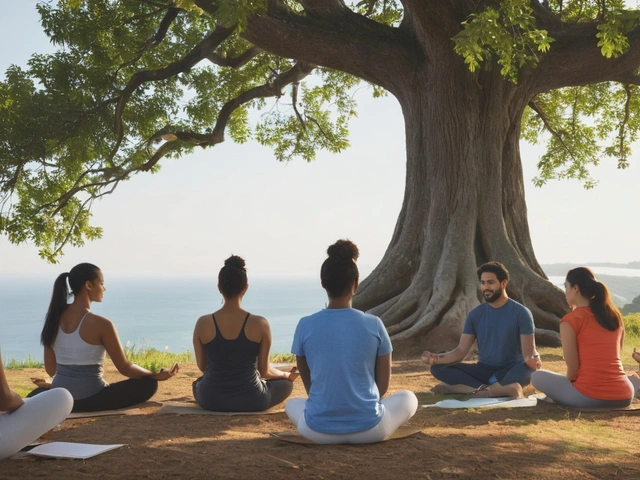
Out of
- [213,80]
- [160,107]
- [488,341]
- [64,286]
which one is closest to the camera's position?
[64,286]

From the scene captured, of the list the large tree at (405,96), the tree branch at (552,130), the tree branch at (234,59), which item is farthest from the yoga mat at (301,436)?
the tree branch at (552,130)

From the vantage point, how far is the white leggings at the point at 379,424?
5.31m

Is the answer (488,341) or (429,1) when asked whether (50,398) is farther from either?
(429,1)

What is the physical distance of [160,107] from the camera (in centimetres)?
1719

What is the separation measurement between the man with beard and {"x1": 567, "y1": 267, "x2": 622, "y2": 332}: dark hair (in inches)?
43.4

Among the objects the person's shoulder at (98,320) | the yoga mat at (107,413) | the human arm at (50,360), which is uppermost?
the person's shoulder at (98,320)

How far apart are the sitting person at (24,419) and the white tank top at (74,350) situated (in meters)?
1.65

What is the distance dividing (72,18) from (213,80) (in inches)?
179

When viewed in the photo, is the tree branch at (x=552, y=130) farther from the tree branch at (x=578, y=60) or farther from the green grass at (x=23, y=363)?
the green grass at (x=23, y=363)

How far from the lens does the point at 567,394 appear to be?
6965 millimetres

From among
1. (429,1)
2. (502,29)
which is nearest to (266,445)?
(502,29)

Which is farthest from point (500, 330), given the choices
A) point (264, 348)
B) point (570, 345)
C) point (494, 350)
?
point (264, 348)

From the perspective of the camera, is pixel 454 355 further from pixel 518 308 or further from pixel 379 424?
pixel 379 424

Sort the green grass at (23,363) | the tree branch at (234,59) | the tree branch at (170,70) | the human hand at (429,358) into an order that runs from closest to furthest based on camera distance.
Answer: the human hand at (429,358) < the green grass at (23,363) < the tree branch at (170,70) < the tree branch at (234,59)
